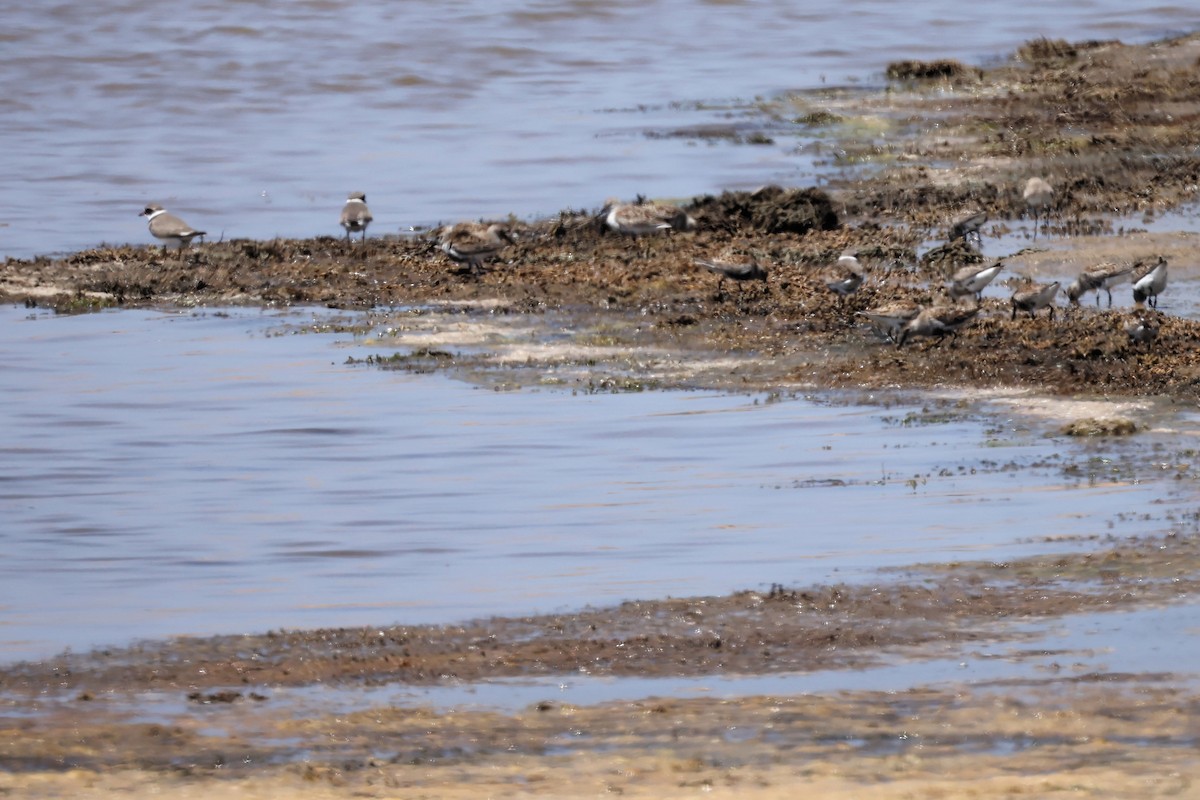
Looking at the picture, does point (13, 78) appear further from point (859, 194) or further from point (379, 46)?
point (859, 194)

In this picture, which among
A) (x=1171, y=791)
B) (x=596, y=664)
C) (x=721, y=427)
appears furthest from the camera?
(x=721, y=427)


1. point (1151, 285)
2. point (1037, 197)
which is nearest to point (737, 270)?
point (1151, 285)

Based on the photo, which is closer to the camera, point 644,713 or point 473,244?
point 644,713

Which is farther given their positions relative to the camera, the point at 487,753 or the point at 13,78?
the point at 13,78

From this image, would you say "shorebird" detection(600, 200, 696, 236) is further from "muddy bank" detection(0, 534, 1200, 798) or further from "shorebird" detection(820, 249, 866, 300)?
"muddy bank" detection(0, 534, 1200, 798)

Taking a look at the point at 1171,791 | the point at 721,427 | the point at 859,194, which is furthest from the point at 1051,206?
the point at 1171,791

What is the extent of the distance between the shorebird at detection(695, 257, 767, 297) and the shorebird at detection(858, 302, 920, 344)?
1728 mm

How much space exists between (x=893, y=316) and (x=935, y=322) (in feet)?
0.89

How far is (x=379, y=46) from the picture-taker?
117ft

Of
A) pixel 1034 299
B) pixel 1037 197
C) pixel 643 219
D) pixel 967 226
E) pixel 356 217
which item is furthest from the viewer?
pixel 1037 197

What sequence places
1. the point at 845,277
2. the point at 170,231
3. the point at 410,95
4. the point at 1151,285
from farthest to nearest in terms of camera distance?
the point at 410,95 < the point at 170,231 < the point at 845,277 < the point at 1151,285

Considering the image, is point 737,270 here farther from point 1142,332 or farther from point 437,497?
point 437,497

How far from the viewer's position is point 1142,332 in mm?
13211

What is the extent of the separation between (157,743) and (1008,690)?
293 cm
